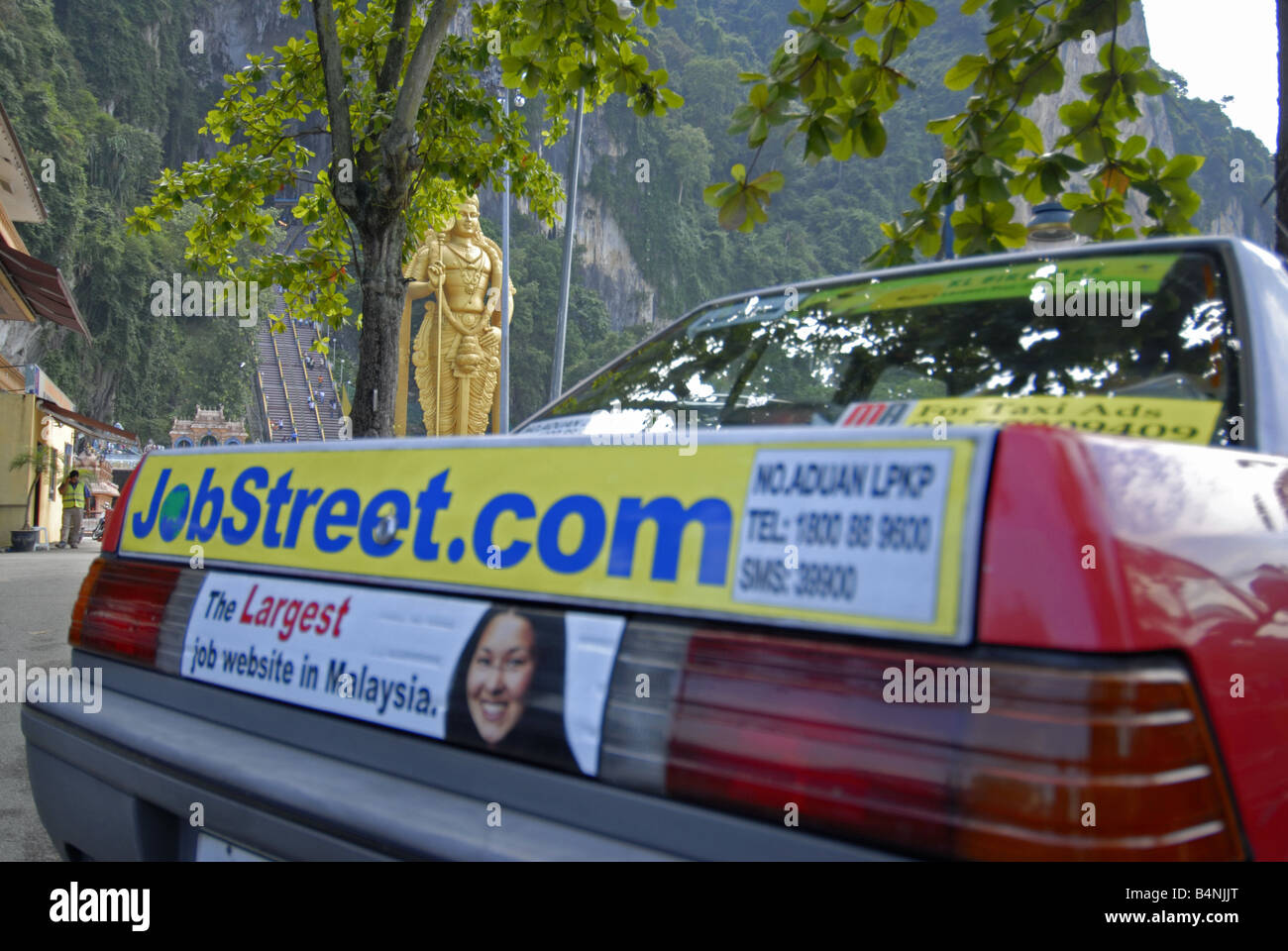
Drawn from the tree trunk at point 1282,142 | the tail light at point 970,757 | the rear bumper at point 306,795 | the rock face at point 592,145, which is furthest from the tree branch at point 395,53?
the rock face at point 592,145

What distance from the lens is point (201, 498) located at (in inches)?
71.1

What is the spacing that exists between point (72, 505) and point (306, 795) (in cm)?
1915

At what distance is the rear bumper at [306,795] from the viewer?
115 cm

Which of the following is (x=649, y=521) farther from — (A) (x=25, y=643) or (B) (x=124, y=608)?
(A) (x=25, y=643)

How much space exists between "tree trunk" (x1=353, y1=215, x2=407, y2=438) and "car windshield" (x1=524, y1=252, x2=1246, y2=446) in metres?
5.23

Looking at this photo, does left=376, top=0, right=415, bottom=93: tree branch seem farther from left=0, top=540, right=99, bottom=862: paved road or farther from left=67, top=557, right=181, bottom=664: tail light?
left=67, top=557, right=181, bottom=664: tail light

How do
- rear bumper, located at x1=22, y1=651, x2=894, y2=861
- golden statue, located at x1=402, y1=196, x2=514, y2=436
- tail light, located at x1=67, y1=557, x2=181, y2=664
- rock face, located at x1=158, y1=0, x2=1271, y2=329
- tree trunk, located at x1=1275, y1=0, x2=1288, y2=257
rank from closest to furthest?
1. rear bumper, located at x1=22, y1=651, x2=894, y2=861
2. tail light, located at x1=67, y1=557, x2=181, y2=664
3. tree trunk, located at x1=1275, y1=0, x2=1288, y2=257
4. golden statue, located at x1=402, y1=196, x2=514, y2=436
5. rock face, located at x1=158, y1=0, x2=1271, y2=329

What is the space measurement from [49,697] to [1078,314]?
6.30 ft

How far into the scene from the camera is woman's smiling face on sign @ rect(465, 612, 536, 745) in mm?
1288

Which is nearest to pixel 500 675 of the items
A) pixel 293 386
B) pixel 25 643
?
pixel 25 643

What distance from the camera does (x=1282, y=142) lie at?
15.1 ft

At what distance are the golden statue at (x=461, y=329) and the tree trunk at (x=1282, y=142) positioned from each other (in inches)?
575

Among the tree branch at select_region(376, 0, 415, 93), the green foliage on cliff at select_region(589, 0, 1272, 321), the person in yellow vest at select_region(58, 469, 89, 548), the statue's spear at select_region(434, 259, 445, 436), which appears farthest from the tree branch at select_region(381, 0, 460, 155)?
the green foliage on cliff at select_region(589, 0, 1272, 321)

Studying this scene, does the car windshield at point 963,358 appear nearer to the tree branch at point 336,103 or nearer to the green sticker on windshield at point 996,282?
the green sticker on windshield at point 996,282
